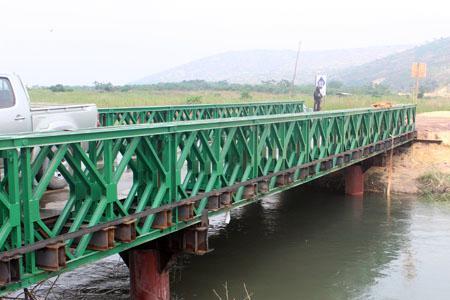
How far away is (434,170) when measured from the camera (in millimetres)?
21406

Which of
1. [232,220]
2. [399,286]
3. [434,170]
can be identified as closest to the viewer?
[399,286]

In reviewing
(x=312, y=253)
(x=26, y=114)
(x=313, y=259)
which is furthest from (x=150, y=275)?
(x=312, y=253)

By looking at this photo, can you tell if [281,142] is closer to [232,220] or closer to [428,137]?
[232,220]

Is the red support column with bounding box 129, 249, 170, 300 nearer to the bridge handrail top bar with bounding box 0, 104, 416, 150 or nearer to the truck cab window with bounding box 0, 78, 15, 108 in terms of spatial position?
the bridge handrail top bar with bounding box 0, 104, 416, 150

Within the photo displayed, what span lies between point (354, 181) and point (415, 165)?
332 cm

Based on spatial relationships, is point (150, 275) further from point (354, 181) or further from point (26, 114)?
point (354, 181)

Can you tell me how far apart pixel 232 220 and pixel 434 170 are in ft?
27.6

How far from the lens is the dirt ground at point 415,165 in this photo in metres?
21.6

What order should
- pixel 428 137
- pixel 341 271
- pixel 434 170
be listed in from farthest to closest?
pixel 428 137, pixel 434 170, pixel 341 271

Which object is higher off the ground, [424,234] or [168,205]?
[168,205]

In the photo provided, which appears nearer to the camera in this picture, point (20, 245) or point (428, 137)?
point (20, 245)

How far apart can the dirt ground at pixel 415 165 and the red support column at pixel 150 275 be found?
13.7m

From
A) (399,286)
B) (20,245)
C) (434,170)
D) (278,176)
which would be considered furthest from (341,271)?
(434,170)

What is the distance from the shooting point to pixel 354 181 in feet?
67.8
